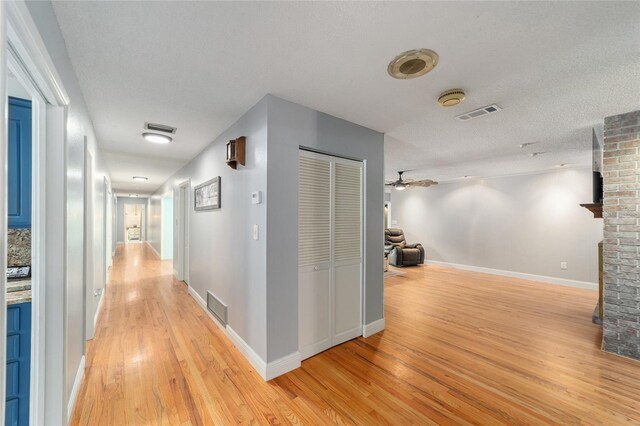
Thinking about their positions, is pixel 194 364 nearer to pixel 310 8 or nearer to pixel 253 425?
pixel 253 425

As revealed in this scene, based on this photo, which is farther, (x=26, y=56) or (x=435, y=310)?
(x=435, y=310)

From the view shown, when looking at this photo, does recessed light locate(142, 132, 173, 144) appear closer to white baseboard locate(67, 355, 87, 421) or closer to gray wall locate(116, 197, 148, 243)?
white baseboard locate(67, 355, 87, 421)

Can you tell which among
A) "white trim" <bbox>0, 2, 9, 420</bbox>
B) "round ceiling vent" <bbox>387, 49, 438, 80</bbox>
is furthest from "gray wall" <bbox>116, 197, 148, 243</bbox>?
"round ceiling vent" <bbox>387, 49, 438, 80</bbox>

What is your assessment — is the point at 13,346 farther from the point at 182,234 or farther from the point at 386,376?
the point at 182,234

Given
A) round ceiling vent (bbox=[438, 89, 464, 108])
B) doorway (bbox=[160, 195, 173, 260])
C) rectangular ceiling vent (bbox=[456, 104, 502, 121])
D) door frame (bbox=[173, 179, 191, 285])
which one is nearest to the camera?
round ceiling vent (bbox=[438, 89, 464, 108])

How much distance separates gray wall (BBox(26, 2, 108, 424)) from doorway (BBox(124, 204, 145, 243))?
1226cm

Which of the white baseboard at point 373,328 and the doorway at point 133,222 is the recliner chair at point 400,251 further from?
the doorway at point 133,222

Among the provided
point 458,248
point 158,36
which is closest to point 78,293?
point 158,36

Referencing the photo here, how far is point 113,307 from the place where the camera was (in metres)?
3.72

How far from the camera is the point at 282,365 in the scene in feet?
7.25

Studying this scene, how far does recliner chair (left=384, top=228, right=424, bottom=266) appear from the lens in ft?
22.7

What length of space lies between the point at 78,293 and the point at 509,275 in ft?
24.4

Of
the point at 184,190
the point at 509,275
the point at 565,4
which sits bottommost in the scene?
the point at 509,275

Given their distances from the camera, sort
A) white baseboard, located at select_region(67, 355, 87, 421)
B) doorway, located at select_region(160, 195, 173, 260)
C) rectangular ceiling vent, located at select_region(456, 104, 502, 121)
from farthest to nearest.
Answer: doorway, located at select_region(160, 195, 173, 260) → rectangular ceiling vent, located at select_region(456, 104, 502, 121) → white baseboard, located at select_region(67, 355, 87, 421)
